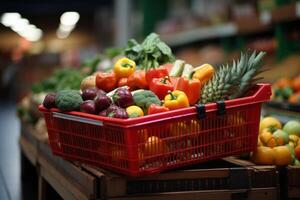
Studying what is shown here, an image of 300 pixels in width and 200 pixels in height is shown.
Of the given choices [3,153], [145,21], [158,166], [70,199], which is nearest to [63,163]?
[70,199]

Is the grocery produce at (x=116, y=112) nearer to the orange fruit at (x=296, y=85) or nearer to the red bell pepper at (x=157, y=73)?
the red bell pepper at (x=157, y=73)

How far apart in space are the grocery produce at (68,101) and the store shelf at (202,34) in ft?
14.9

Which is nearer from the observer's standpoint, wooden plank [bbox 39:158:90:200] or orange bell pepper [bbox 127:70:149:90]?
wooden plank [bbox 39:158:90:200]

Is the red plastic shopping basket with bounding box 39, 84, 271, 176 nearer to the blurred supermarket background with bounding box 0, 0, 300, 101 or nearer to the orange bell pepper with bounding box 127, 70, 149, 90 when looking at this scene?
the orange bell pepper with bounding box 127, 70, 149, 90

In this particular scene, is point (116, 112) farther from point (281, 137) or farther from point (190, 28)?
point (190, 28)

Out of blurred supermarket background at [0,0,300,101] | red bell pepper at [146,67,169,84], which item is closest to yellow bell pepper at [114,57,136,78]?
red bell pepper at [146,67,169,84]

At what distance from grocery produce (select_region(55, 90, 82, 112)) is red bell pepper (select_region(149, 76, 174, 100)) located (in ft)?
1.15

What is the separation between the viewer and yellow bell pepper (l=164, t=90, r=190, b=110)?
2.22m

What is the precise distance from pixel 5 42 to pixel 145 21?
1935cm

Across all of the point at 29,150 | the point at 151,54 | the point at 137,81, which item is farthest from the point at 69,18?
the point at 137,81

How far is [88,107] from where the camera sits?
2279mm

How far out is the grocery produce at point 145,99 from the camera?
7.48ft

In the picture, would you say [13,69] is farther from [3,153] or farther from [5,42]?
[3,153]

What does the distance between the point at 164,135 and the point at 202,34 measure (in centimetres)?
584
